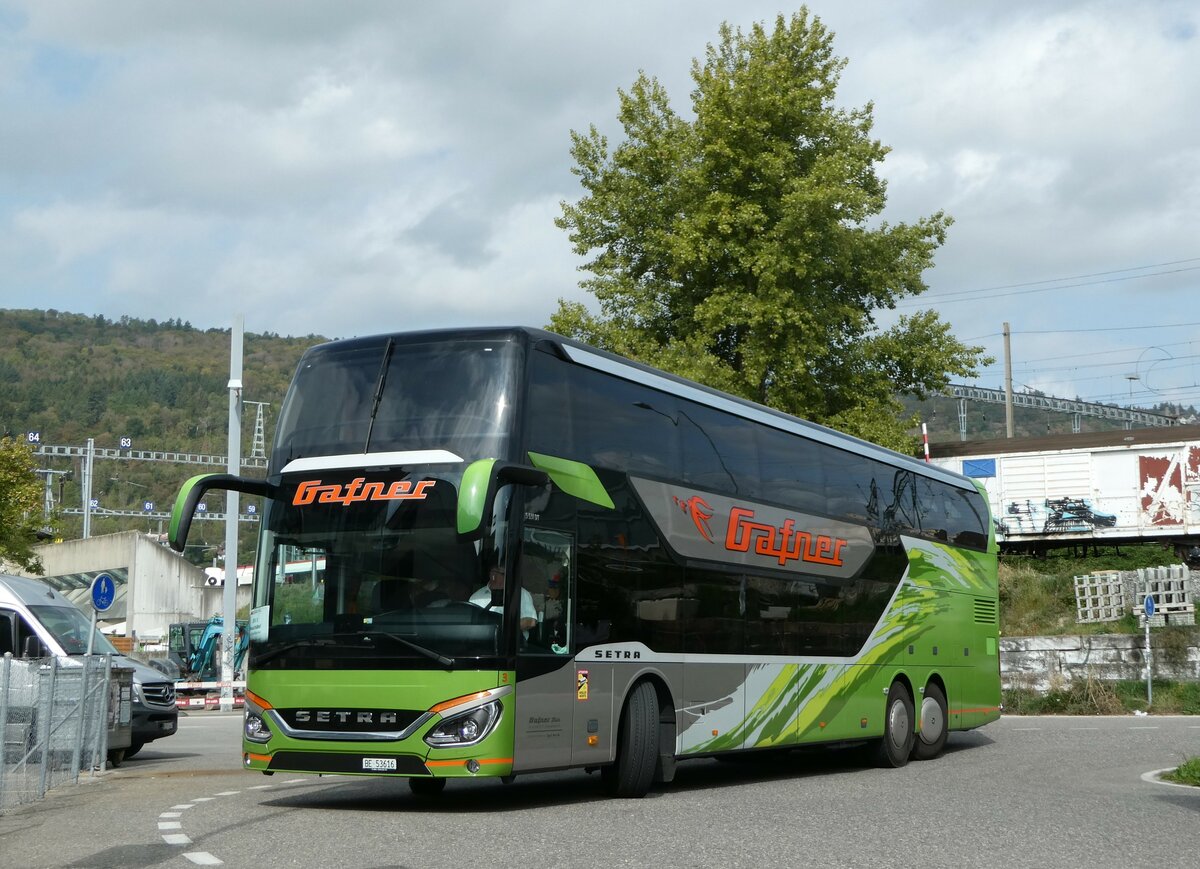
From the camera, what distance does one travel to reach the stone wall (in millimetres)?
34031

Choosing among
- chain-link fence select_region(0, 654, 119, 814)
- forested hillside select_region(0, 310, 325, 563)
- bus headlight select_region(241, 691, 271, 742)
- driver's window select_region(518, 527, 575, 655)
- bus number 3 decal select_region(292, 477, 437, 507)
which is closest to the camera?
bus number 3 decal select_region(292, 477, 437, 507)

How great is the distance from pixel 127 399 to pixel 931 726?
146421mm

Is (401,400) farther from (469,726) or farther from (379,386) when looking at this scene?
(469,726)

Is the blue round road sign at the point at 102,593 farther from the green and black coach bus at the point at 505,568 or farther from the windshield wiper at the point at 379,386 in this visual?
the windshield wiper at the point at 379,386

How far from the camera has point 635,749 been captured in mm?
13328

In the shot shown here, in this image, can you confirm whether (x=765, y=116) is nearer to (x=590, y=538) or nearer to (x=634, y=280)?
(x=634, y=280)

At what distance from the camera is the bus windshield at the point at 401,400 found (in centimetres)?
1209

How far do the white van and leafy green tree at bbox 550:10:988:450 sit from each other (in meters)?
16.3

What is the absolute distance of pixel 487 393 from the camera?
12156 mm

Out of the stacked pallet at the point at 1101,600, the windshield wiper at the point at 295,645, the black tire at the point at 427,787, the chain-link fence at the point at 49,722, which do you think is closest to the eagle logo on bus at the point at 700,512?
the black tire at the point at 427,787

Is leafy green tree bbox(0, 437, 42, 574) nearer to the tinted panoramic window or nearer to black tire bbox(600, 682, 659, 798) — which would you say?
the tinted panoramic window

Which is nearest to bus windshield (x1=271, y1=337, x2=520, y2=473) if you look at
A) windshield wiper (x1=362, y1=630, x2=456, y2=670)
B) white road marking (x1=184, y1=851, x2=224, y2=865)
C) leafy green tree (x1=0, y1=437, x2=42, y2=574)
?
windshield wiper (x1=362, y1=630, x2=456, y2=670)

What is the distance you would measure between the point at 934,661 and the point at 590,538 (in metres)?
9.26

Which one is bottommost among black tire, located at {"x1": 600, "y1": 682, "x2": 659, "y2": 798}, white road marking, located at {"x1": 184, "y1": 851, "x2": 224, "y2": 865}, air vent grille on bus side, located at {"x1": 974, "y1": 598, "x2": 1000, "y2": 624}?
white road marking, located at {"x1": 184, "y1": 851, "x2": 224, "y2": 865}
